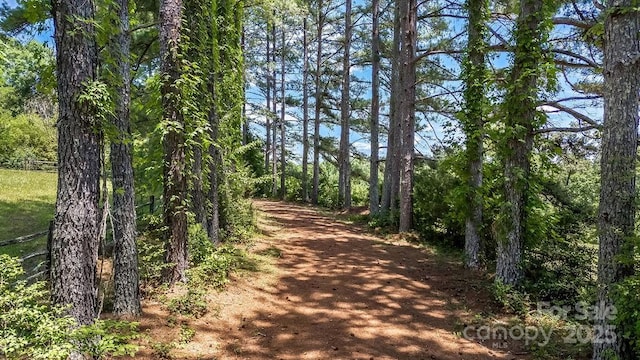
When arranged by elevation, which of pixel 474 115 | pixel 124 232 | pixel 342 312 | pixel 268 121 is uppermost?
pixel 268 121

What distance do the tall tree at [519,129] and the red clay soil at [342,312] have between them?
0.80m

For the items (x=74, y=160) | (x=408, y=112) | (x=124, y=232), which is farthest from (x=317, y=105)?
(x=74, y=160)

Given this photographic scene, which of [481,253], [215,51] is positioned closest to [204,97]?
[215,51]

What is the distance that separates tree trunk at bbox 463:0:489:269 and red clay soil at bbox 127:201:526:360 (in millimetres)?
746

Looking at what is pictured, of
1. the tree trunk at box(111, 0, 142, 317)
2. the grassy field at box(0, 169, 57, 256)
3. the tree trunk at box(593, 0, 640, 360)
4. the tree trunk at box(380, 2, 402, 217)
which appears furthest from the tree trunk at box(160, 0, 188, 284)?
the tree trunk at box(380, 2, 402, 217)

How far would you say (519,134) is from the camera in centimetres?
571

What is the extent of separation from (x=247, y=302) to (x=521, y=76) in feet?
17.6

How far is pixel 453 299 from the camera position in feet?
19.4

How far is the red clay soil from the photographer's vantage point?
4316mm

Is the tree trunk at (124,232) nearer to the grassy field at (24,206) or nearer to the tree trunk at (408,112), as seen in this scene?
the grassy field at (24,206)

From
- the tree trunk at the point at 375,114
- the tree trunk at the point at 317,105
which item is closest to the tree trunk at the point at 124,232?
the tree trunk at the point at 375,114

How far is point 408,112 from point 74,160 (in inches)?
337

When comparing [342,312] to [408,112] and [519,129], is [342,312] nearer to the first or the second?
[519,129]

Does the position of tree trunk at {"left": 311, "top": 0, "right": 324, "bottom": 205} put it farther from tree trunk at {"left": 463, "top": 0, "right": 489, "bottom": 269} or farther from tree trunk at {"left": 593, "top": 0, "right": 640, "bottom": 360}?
tree trunk at {"left": 593, "top": 0, "right": 640, "bottom": 360}
